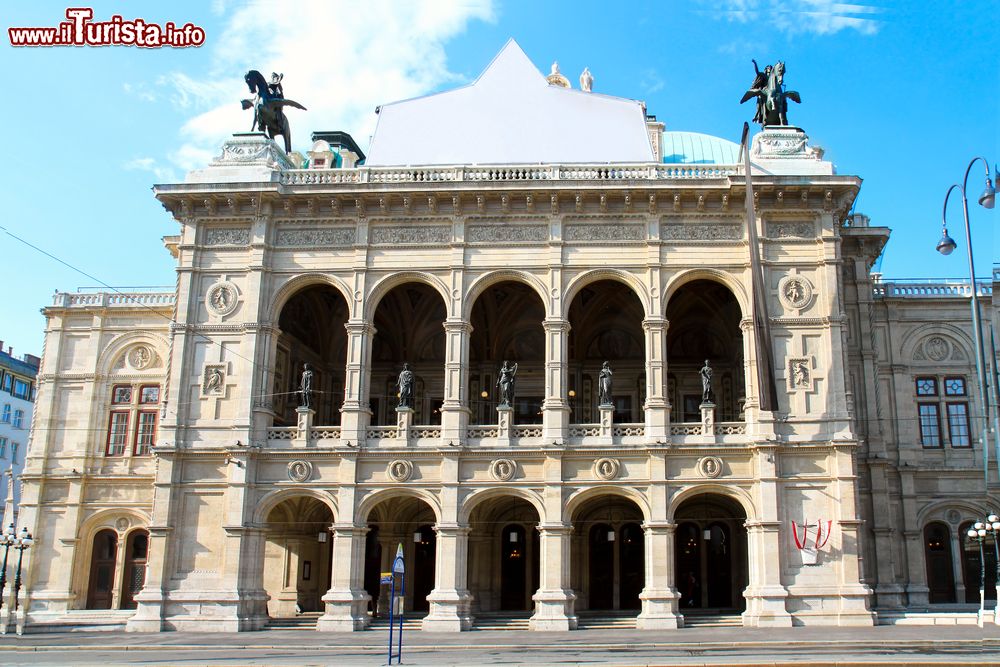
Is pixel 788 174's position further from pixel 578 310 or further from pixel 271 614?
pixel 271 614

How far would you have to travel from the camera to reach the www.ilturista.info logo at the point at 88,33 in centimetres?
2106

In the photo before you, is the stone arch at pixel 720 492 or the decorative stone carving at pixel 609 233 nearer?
the stone arch at pixel 720 492

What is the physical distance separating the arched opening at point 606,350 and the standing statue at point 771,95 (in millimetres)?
7991

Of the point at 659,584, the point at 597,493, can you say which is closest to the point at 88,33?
the point at 597,493

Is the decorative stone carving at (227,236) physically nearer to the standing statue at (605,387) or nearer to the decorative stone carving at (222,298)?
the decorative stone carving at (222,298)

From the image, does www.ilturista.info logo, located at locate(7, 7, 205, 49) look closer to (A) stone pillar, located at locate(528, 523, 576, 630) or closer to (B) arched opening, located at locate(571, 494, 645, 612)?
(A) stone pillar, located at locate(528, 523, 576, 630)

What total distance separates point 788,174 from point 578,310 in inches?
367

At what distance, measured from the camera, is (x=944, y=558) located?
122ft

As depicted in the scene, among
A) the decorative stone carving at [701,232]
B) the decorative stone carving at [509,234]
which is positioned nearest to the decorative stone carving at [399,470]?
the decorative stone carving at [509,234]

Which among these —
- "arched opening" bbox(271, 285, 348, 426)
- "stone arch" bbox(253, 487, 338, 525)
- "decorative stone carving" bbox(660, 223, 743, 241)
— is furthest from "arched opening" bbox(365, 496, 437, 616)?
"decorative stone carving" bbox(660, 223, 743, 241)

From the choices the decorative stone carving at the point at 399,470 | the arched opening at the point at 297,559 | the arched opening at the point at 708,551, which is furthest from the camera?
the arched opening at the point at 297,559

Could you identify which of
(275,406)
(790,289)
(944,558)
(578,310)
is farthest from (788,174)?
(275,406)

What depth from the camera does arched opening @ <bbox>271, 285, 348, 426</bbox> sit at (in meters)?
35.6

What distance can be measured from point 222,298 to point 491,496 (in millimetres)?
11379
